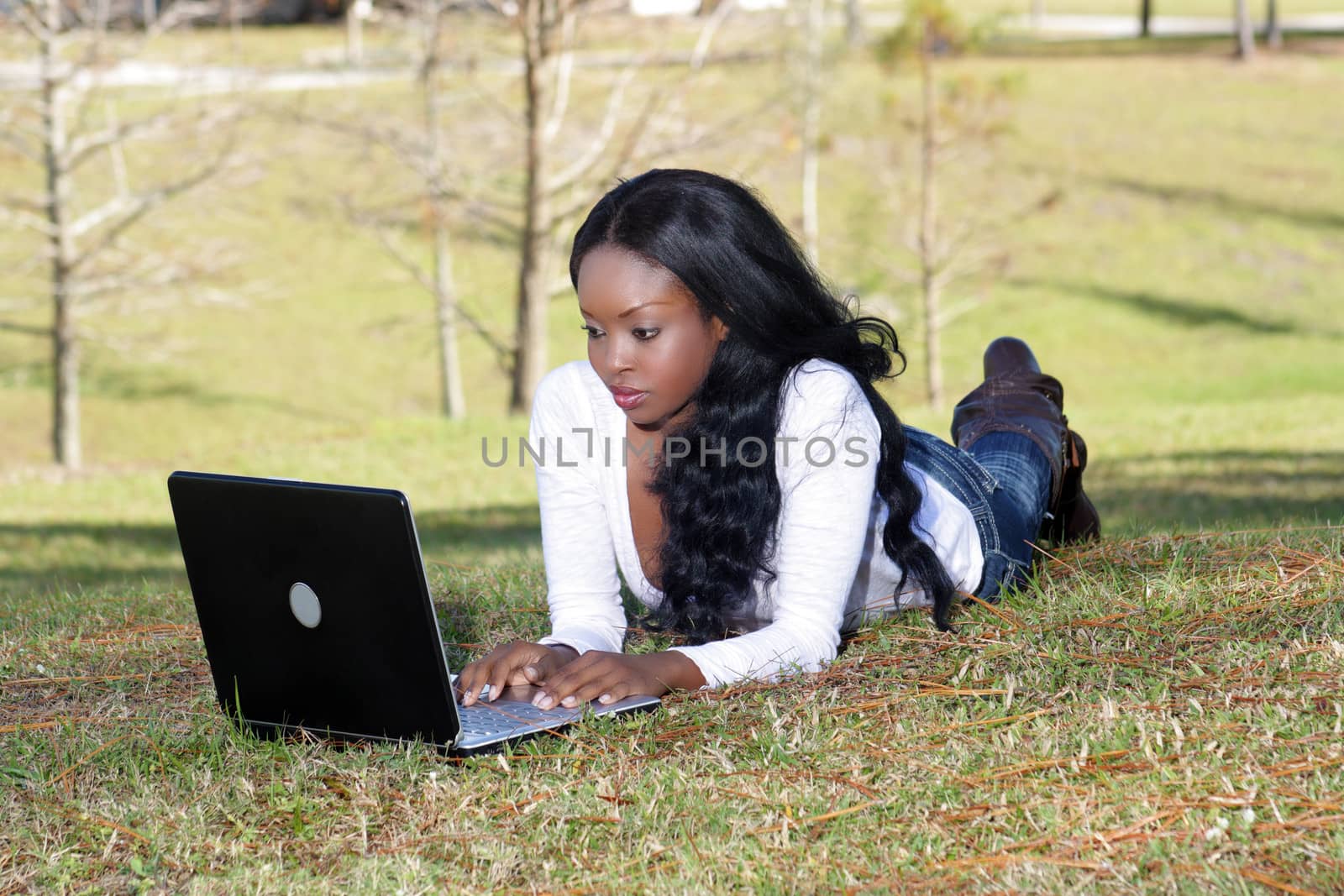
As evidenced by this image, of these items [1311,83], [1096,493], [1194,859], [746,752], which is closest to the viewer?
[1194,859]

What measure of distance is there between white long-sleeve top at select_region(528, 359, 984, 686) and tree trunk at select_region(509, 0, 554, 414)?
30.1 ft

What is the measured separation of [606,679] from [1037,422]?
1.96m

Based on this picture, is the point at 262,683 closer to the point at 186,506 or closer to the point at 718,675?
the point at 186,506

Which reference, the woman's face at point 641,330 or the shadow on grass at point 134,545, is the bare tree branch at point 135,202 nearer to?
the shadow on grass at point 134,545

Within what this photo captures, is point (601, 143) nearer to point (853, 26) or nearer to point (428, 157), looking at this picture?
point (428, 157)

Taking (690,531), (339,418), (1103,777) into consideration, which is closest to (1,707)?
(690,531)

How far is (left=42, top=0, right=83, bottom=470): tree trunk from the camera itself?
41.8 ft

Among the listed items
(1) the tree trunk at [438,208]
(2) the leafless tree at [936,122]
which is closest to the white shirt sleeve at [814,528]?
(1) the tree trunk at [438,208]

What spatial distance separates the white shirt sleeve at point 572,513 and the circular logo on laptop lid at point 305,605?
2.61ft

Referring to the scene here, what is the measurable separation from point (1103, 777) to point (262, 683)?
5.43 ft

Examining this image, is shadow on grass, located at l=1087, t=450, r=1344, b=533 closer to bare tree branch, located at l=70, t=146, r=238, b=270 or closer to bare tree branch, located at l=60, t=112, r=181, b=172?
bare tree branch, located at l=70, t=146, r=238, b=270

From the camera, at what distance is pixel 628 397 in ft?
9.37

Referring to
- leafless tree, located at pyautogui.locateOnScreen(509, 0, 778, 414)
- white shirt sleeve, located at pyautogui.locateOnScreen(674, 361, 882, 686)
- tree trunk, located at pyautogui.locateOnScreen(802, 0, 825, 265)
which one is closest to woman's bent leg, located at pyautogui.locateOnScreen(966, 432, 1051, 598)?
white shirt sleeve, located at pyautogui.locateOnScreen(674, 361, 882, 686)

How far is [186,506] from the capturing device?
2.56 m
